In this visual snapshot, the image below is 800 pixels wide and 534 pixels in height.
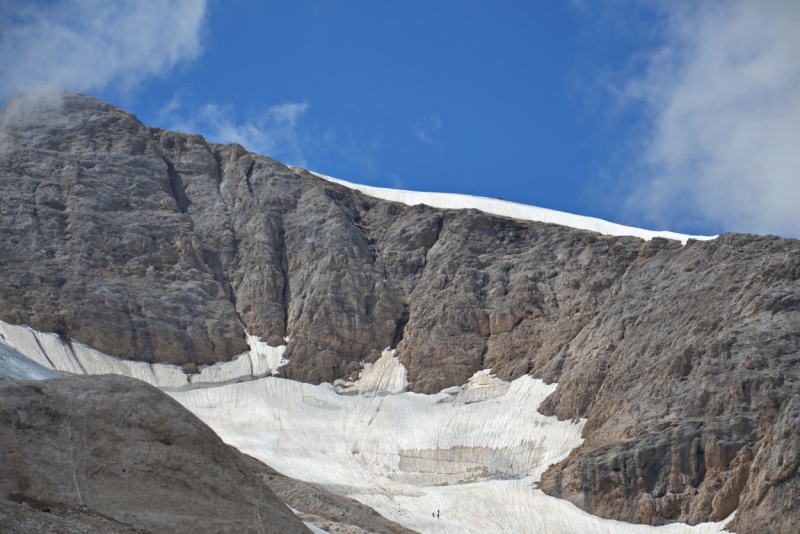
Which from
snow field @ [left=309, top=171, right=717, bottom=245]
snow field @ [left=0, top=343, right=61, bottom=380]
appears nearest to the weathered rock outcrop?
snow field @ [left=0, top=343, right=61, bottom=380]

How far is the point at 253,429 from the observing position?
74.1m

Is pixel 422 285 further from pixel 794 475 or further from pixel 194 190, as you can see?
pixel 794 475

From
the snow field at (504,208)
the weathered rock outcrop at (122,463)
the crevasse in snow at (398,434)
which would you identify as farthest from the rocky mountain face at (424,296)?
the weathered rock outcrop at (122,463)

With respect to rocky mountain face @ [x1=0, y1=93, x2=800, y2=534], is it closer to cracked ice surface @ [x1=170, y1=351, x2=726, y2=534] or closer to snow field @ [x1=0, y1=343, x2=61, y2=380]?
A: cracked ice surface @ [x1=170, y1=351, x2=726, y2=534]

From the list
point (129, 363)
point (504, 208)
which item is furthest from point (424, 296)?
point (129, 363)

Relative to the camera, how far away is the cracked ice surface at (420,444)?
191 ft

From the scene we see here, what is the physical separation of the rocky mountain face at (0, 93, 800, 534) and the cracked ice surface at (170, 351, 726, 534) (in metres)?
1.87

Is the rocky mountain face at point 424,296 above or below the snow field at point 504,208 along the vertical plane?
below

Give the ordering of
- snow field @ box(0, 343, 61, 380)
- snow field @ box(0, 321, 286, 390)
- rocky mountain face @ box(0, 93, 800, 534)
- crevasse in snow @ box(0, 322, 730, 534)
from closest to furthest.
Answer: snow field @ box(0, 343, 61, 380) < crevasse in snow @ box(0, 322, 730, 534) < rocky mountain face @ box(0, 93, 800, 534) < snow field @ box(0, 321, 286, 390)

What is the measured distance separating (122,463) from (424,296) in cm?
7312

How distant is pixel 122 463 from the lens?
2052 cm

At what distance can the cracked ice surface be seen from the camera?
58344 mm

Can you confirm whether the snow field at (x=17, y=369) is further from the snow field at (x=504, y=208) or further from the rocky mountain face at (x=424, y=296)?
the snow field at (x=504, y=208)

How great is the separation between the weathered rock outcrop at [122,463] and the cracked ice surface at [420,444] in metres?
33.6
